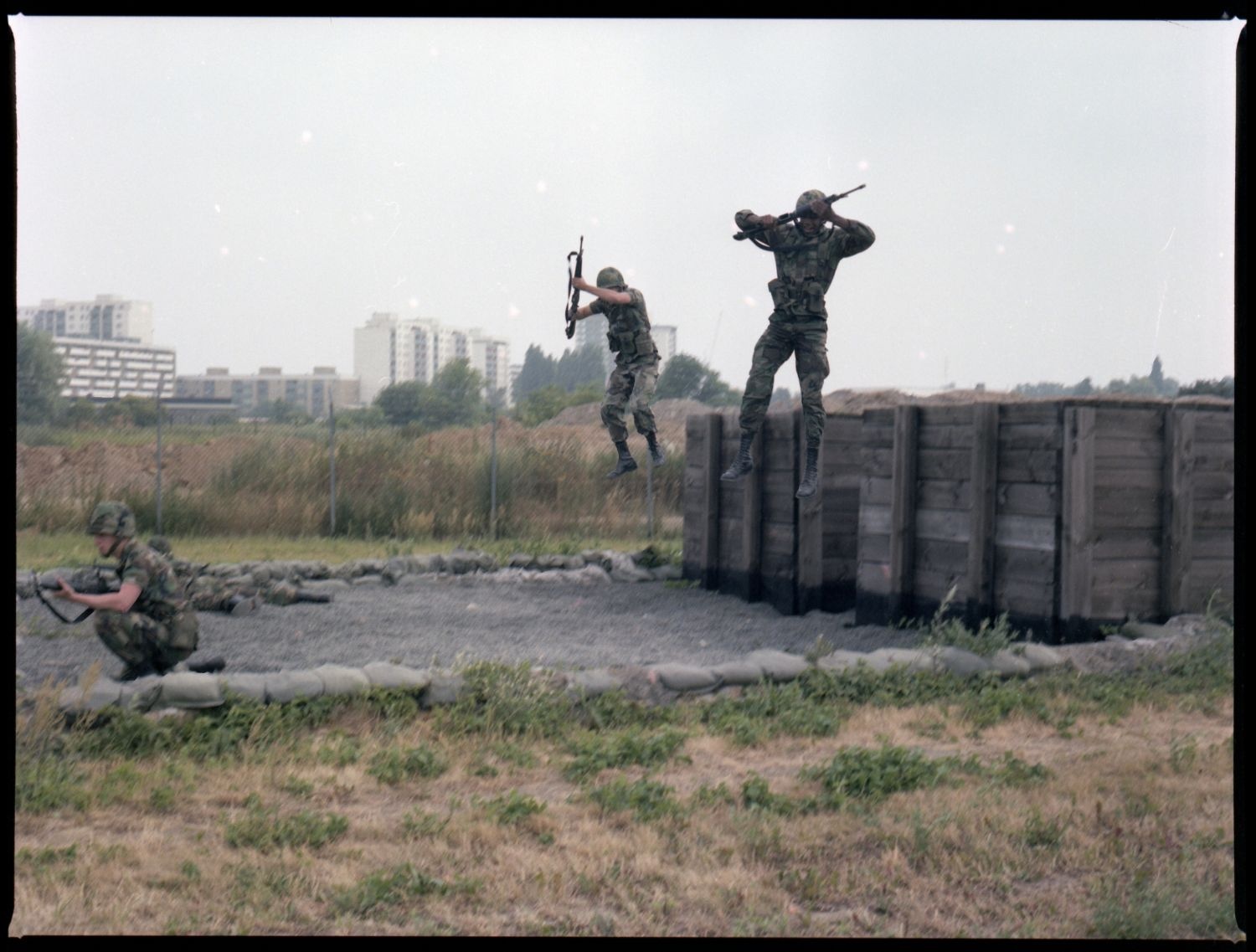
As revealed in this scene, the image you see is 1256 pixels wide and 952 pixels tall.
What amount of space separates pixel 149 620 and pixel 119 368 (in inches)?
381

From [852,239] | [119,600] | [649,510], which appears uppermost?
[852,239]

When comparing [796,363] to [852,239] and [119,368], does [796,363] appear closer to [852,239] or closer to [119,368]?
[852,239]

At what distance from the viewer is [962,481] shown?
9.10m

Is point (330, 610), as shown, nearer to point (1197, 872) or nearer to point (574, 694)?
point (574, 694)

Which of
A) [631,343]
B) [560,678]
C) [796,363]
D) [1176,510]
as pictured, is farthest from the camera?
[1176,510]

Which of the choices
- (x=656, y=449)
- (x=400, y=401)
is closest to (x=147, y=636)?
(x=656, y=449)

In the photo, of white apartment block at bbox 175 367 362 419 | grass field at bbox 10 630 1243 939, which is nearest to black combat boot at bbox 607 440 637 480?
grass field at bbox 10 630 1243 939

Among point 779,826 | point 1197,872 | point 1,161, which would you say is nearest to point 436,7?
point 1,161

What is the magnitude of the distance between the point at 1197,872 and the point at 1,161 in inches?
193

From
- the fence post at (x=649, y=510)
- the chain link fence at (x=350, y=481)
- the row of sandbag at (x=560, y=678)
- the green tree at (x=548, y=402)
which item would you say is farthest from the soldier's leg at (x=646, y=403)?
the fence post at (x=649, y=510)

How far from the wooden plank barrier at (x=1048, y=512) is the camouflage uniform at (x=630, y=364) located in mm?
3950

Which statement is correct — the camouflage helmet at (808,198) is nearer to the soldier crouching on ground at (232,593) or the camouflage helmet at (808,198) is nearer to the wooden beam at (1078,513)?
the wooden beam at (1078,513)

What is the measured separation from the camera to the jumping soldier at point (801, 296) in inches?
206

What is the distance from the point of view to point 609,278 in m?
5.18
